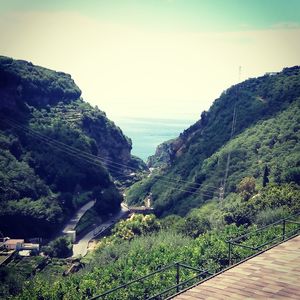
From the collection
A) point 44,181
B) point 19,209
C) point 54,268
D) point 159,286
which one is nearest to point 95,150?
point 44,181

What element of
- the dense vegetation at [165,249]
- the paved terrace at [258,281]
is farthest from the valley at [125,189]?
the paved terrace at [258,281]

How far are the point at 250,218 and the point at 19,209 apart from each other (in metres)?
42.3

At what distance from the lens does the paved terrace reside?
11.7 m

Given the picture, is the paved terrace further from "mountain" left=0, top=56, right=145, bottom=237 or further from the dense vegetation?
"mountain" left=0, top=56, right=145, bottom=237

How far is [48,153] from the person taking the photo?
88.3m

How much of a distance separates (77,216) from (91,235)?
8.55m

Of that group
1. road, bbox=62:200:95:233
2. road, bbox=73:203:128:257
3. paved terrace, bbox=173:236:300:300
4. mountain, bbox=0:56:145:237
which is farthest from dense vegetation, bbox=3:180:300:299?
mountain, bbox=0:56:145:237

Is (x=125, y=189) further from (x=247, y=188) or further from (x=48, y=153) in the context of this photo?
(x=247, y=188)

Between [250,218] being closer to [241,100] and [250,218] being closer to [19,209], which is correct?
[19,209]

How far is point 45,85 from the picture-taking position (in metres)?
114

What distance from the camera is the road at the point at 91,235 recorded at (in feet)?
209

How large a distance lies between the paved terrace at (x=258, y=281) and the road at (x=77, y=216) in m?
61.9

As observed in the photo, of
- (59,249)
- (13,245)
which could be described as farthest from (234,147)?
(13,245)

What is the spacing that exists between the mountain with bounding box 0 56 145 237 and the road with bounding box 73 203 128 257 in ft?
6.97
